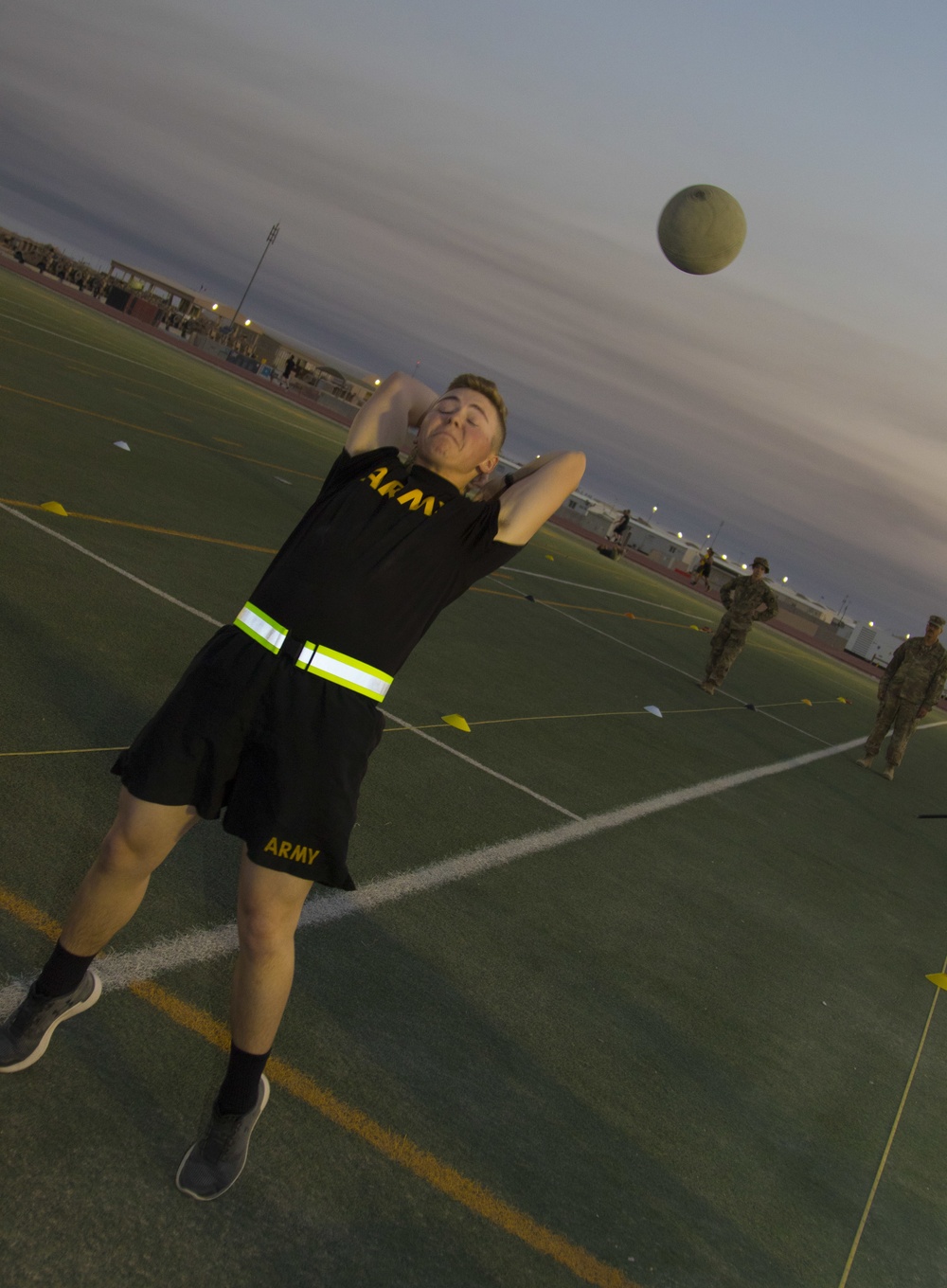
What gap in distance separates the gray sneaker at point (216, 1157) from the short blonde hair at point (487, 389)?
1.87 meters

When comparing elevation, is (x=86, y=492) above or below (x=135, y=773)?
below

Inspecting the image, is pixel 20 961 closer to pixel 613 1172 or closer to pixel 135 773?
pixel 135 773

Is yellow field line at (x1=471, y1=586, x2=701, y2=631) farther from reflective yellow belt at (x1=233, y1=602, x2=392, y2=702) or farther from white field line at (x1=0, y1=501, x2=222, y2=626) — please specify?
reflective yellow belt at (x1=233, y1=602, x2=392, y2=702)

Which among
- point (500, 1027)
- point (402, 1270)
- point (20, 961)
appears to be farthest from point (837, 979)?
point (20, 961)

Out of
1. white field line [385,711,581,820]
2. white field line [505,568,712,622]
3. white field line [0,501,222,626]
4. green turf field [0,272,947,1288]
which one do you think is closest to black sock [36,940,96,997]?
green turf field [0,272,947,1288]

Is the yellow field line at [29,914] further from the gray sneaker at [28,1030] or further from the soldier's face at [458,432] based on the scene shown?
the soldier's face at [458,432]

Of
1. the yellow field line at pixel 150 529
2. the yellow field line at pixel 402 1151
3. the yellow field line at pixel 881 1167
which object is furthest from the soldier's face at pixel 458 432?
the yellow field line at pixel 150 529

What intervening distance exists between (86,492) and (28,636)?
4448mm

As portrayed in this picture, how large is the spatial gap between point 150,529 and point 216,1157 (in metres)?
7.69

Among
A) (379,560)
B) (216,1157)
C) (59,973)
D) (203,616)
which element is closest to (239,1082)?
(216,1157)

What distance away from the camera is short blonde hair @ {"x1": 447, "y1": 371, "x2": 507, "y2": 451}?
2.87 meters

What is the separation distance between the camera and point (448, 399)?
281 cm

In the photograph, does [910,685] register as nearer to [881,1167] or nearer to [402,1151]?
[881,1167]

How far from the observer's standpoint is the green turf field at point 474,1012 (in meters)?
2.73
